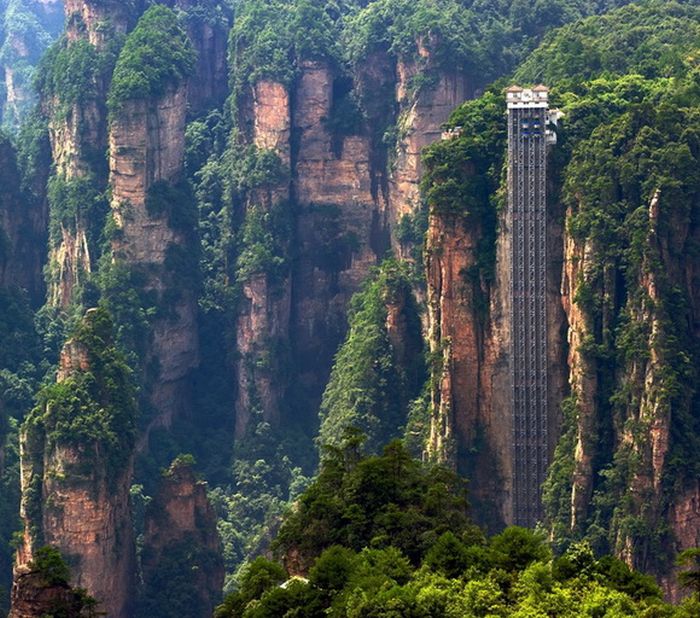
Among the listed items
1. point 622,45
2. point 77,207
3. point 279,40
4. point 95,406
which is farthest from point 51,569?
point 279,40

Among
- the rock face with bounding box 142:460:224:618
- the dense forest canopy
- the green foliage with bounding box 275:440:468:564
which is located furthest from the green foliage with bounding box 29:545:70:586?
the rock face with bounding box 142:460:224:618

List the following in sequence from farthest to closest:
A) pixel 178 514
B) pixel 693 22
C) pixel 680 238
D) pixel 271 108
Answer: pixel 271 108
pixel 693 22
pixel 178 514
pixel 680 238

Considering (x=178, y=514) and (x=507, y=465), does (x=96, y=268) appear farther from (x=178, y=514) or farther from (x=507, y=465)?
(x=507, y=465)

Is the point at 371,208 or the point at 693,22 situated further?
the point at 371,208

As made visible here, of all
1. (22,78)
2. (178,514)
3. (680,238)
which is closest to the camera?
(680,238)

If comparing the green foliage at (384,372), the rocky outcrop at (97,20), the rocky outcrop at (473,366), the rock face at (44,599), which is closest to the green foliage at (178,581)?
the green foliage at (384,372)

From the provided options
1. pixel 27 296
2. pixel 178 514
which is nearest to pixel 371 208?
pixel 27 296

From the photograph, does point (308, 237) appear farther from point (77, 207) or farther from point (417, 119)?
point (77, 207)
